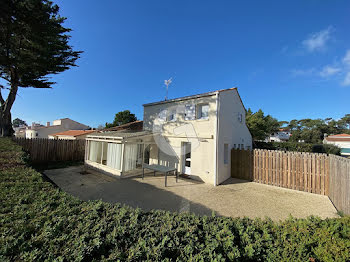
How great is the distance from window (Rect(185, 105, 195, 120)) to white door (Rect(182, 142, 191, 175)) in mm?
1818

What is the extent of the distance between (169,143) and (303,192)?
805cm

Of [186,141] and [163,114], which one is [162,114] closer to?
[163,114]

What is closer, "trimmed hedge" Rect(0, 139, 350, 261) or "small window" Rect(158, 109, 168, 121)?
"trimmed hedge" Rect(0, 139, 350, 261)

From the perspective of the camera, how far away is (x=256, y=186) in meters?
7.88

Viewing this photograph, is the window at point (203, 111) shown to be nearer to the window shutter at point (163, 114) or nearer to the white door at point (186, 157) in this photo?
the white door at point (186, 157)

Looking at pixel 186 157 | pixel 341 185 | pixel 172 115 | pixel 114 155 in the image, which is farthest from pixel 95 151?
pixel 341 185

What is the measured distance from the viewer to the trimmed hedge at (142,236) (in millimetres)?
1556

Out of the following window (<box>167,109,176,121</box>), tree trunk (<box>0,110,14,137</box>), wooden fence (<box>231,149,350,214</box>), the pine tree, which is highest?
the pine tree

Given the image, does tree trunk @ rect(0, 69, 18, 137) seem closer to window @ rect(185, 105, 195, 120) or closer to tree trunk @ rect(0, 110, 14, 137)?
tree trunk @ rect(0, 110, 14, 137)

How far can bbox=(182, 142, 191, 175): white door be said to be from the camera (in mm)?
9320

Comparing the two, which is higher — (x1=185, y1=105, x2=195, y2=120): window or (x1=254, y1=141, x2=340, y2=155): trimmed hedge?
(x1=185, y1=105, x2=195, y2=120): window

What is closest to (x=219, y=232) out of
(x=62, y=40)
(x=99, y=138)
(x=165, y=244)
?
(x=165, y=244)

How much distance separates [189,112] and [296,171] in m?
6.90

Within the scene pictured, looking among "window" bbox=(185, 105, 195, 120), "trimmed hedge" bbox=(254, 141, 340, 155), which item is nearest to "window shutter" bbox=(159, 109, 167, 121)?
"window" bbox=(185, 105, 195, 120)
